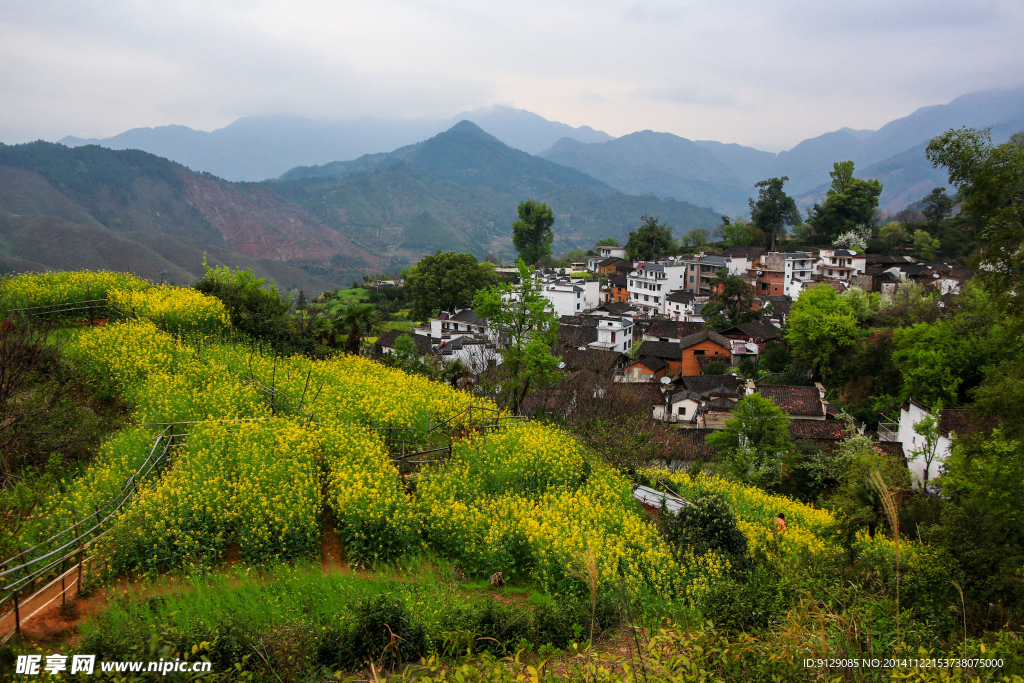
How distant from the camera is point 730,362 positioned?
1512 inches

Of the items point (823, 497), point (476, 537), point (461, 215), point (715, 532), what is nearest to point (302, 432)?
point (476, 537)

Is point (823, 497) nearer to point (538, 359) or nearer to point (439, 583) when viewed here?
point (538, 359)

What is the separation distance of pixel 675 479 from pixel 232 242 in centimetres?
12590

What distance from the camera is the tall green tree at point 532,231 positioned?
2763 inches

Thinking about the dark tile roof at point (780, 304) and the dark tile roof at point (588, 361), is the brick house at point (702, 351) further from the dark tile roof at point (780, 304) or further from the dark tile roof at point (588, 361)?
the dark tile roof at point (780, 304)

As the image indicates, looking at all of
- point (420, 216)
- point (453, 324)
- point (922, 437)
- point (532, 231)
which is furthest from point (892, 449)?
point (420, 216)

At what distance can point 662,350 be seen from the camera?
130 feet

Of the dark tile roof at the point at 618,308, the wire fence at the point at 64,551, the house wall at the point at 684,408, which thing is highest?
the wire fence at the point at 64,551

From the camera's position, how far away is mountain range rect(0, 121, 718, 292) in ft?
236

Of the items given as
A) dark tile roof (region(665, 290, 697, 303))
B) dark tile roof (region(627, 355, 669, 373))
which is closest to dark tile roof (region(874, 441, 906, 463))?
dark tile roof (region(627, 355, 669, 373))

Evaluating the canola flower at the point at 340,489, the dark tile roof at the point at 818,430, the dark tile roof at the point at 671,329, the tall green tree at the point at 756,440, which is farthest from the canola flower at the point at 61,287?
the dark tile roof at the point at 671,329

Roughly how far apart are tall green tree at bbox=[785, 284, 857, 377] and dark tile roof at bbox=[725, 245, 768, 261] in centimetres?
2458

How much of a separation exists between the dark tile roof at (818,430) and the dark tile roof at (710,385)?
19.4 feet

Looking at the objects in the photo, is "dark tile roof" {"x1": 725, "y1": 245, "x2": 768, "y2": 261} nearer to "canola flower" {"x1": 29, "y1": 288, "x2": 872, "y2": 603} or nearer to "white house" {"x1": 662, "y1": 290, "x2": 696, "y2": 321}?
"white house" {"x1": 662, "y1": 290, "x2": 696, "y2": 321}
